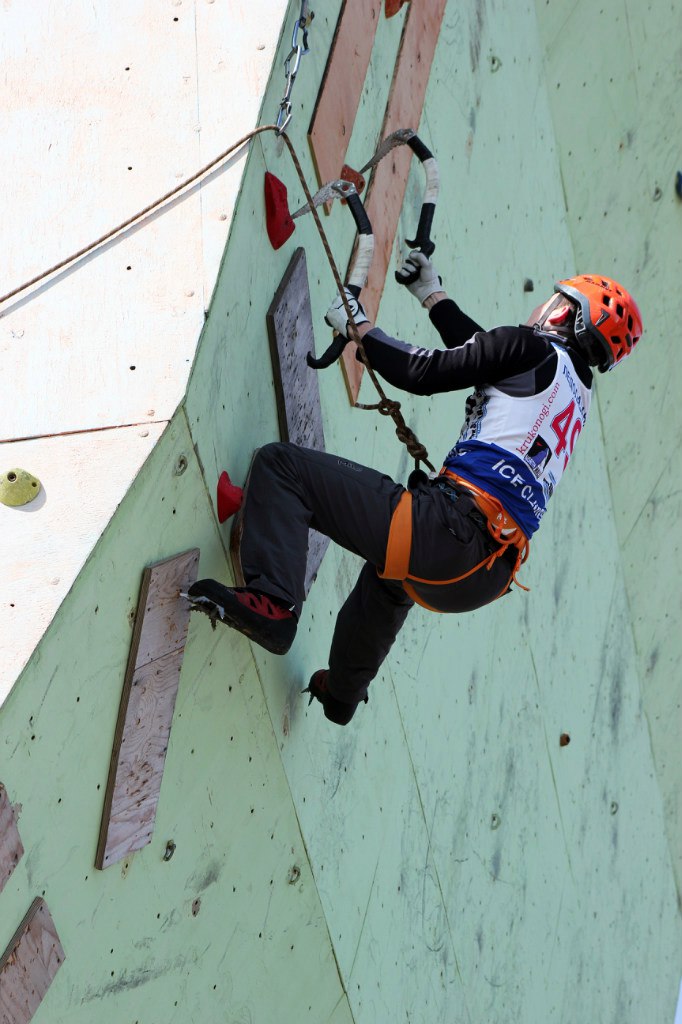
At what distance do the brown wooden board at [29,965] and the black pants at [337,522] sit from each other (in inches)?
30.2

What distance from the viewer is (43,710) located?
2500mm

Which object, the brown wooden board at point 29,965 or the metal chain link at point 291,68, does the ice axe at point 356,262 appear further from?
the brown wooden board at point 29,965

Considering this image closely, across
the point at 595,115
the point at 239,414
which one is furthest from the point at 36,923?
the point at 595,115

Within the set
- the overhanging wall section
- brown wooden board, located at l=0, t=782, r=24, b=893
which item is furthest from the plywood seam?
the overhanging wall section

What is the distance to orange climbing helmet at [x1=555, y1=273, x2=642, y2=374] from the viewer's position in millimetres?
3129

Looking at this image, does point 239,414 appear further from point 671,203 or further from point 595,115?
point 671,203

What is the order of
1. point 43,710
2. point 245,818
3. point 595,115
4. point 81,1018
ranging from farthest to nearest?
point 595,115 < point 245,818 < point 81,1018 < point 43,710

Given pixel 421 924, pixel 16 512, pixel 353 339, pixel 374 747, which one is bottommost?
pixel 421 924

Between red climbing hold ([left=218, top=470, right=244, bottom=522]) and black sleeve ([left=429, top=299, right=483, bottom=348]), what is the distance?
56 cm

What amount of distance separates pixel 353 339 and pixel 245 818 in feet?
3.70

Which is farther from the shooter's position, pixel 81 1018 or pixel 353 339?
pixel 353 339

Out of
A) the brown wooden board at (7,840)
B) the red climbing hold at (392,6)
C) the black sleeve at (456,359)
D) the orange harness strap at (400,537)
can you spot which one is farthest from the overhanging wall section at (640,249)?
the brown wooden board at (7,840)

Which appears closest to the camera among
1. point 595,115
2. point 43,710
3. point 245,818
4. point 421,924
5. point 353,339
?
point 43,710

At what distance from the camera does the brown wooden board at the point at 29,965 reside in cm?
251
